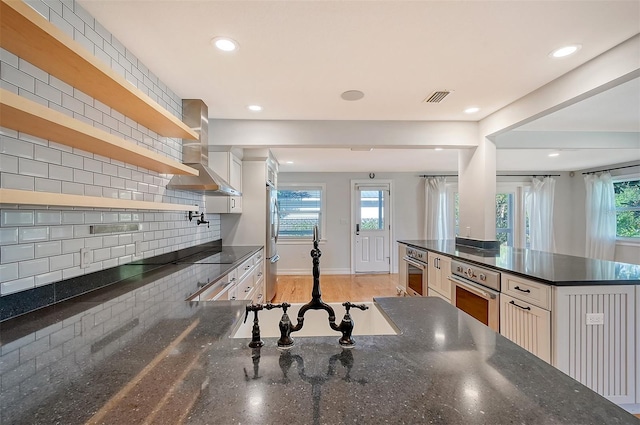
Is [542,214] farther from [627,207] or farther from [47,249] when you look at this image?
[47,249]

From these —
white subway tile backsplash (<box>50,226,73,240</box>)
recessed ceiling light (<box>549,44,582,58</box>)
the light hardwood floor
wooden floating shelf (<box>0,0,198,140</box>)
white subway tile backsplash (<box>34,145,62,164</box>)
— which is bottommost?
the light hardwood floor

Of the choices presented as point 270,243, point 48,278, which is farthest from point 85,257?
point 270,243

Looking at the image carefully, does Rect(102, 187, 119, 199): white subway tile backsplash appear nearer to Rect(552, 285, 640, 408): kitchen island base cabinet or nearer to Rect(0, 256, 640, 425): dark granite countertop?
Rect(0, 256, 640, 425): dark granite countertop

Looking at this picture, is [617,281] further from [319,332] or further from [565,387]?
[319,332]

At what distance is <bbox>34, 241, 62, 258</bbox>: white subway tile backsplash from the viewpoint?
1217 mm

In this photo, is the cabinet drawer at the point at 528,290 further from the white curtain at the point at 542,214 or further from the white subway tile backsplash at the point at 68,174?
the white curtain at the point at 542,214

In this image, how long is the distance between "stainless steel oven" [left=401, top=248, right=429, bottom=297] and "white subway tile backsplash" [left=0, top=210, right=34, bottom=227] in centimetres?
336

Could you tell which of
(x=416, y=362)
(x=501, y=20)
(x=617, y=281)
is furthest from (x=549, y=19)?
(x=416, y=362)

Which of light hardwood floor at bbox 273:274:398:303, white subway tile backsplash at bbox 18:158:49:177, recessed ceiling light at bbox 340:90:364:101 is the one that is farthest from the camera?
light hardwood floor at bbox 273:274:398:303

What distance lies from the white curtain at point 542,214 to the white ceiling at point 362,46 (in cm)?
418

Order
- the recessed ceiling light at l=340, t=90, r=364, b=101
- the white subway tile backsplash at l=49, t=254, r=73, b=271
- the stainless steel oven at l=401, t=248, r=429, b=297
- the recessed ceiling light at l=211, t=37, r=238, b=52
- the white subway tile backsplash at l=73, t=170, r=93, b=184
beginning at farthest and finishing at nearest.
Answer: the stainless steel oven at l=401, t=248, r=429, b=297
the recessed ceiling light at l=340, t=90, r=364, b=101
the recessed ceiling light at l=211, t=37, r=238, b=52
the white subway tile backsplash at l=73, t=170, r=93, b=184
the white subway tile backsplash at l=49, t=254, r=73, b=271

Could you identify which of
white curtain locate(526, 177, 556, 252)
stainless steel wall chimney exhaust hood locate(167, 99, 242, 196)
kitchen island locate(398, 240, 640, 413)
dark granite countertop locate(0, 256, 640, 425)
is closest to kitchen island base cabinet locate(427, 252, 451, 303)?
kitchen island locate(398, 240, 640, 413)

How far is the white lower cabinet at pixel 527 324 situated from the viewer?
1.73 metres

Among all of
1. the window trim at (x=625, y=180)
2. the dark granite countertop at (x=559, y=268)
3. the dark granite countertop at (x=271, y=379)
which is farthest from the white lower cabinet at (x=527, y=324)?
the window trim at (x=625, y=180)
